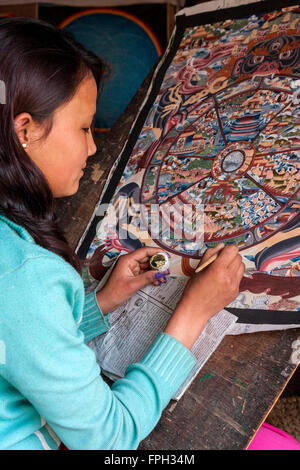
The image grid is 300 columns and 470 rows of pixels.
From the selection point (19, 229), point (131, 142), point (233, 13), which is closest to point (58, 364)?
point (19, 229)

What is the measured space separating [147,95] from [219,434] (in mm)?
1116

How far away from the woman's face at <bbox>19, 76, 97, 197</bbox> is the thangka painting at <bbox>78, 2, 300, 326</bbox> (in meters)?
0.34

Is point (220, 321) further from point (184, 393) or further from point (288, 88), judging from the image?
point (288, 88)

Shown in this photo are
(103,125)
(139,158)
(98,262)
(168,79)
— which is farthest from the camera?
(103,125)

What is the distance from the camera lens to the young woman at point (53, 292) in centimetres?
63

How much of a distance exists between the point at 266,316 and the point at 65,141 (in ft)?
1.83

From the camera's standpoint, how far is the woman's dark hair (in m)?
0.74

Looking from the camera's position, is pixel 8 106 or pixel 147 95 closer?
pixel 8 106

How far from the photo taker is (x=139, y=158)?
134 centimetres

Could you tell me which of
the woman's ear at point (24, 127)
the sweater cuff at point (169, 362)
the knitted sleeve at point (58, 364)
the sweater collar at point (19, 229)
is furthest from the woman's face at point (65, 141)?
the sweater cuff at point (169, 362)

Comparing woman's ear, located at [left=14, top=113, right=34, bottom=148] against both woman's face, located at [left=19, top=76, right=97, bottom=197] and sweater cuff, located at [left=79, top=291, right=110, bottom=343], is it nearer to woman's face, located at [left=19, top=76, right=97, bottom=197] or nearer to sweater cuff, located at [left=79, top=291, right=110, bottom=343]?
woman's face, located at [left=19, top=76, right=97, bottom=197]

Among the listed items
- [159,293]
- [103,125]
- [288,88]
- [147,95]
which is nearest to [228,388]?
[159,293]

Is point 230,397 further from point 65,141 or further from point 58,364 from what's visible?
point 65,141

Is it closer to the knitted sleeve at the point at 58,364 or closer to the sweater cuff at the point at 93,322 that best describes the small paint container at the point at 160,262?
the sweater cuff at the point at 93,322
